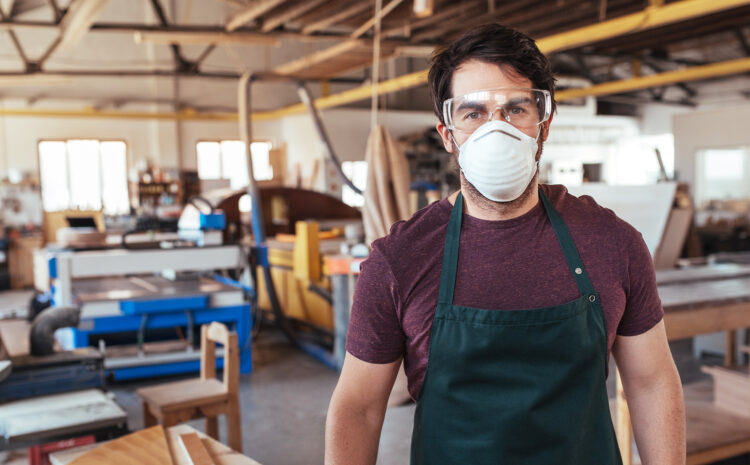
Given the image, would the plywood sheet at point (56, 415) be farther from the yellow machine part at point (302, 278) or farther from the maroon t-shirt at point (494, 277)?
the yellow machine part at point (302, 278)

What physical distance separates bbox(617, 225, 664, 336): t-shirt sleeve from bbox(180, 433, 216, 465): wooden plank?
48.4 inches

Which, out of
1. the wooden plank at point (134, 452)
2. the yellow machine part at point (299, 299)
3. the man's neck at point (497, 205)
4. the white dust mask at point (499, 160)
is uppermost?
the white dust mask at point (499, 160)

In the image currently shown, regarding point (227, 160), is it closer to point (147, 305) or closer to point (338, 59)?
point (338, 59)

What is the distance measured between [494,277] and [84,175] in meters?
12.4

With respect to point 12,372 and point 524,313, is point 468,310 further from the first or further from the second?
point 12,372

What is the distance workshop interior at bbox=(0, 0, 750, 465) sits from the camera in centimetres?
302

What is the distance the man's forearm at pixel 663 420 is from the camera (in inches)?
53.1

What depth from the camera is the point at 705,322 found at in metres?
2.64

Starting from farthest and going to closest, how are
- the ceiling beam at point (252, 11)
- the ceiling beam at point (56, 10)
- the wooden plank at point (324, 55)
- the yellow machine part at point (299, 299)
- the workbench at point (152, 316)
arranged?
the wooden plank at point (324, 55), the ceiling beam at point (56, 10), the ceiling beam at point (252, 11), the yellow machine part at point (299, 299), the workbench at point (152, 316)

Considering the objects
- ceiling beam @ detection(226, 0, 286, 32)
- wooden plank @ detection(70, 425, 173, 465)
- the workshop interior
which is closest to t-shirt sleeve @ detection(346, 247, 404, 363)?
the workshop interior

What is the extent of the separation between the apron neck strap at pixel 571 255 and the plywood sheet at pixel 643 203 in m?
2.32

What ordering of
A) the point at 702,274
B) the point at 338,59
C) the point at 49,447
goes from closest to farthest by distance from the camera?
the point at 49,447 < the point at 702,274 < the point at 338,59

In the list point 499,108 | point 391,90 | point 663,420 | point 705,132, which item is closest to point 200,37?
point 391,90

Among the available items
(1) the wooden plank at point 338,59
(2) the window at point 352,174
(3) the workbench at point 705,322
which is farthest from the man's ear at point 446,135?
(2) the window at point 352,174
